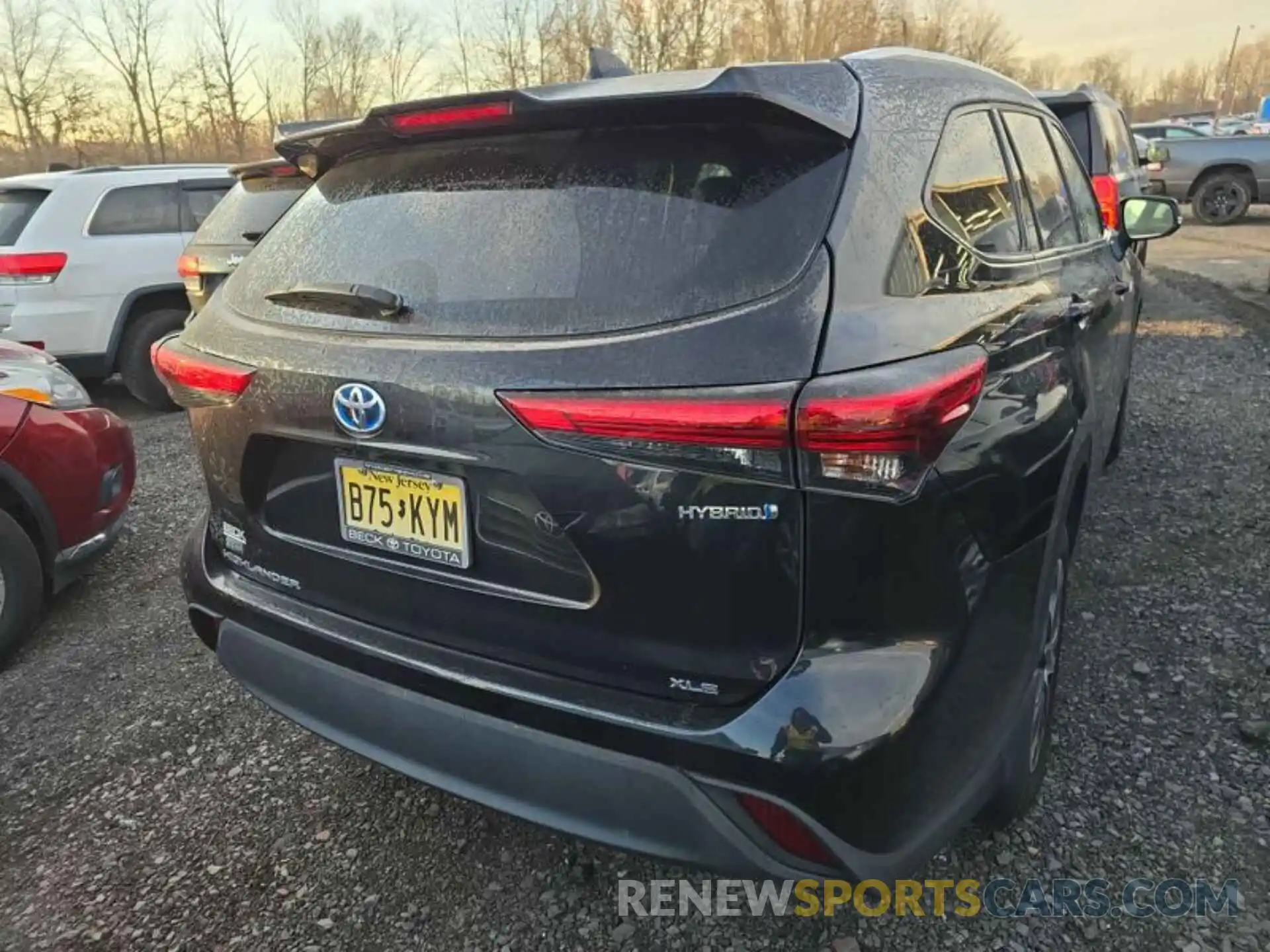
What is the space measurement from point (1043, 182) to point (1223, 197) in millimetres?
16957

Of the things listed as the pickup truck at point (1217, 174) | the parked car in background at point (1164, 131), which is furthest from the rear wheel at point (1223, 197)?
the parked car in background at point (1164, 131)

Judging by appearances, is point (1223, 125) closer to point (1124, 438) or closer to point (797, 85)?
point (1124, 438)

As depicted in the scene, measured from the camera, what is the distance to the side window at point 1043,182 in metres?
2.61

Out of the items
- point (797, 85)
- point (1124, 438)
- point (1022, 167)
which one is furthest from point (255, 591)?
point (1124, 438)

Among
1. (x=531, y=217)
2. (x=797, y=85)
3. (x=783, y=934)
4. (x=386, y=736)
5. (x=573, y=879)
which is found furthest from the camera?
(x=573, y=879)

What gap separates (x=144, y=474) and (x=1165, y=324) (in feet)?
27.7

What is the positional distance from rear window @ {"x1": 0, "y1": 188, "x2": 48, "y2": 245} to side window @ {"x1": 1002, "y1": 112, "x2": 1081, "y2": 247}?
21.6ft

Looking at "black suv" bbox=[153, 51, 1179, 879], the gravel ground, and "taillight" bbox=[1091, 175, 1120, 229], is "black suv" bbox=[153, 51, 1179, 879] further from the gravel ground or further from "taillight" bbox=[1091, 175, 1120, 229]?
"taillight" bbox=[1091, 175, 1120, 229]

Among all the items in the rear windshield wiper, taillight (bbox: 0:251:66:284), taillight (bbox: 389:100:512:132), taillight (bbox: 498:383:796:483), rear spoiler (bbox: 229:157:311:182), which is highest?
taillight (bbox: 389:100:512:132)

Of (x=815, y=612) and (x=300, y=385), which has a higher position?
(x=300, y=385)

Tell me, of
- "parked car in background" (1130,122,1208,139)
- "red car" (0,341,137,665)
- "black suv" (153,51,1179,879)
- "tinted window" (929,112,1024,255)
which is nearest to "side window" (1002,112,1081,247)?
"tinted window" (929,112,1024,255)

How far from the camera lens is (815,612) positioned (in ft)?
4.91

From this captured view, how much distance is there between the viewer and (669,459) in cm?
147

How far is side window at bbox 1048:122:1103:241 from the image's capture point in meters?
3.18
